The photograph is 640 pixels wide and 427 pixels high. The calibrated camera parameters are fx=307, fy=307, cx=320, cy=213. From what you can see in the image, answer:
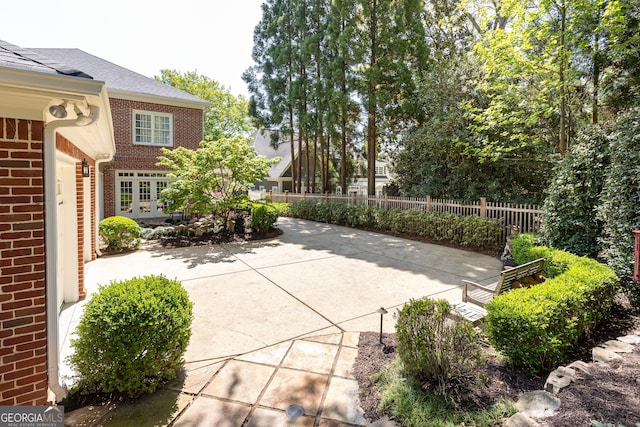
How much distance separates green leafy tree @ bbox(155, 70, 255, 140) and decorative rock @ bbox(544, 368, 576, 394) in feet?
89.1

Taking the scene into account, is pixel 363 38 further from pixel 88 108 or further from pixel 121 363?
pixel 121 363

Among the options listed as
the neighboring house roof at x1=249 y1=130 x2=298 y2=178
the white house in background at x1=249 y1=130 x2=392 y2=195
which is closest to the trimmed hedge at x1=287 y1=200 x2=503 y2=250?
the white house in background at x1=249 y1=130 x2=392 y2=195

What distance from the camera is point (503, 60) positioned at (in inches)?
354

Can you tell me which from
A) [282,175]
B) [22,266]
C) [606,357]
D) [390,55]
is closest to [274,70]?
[390,55]

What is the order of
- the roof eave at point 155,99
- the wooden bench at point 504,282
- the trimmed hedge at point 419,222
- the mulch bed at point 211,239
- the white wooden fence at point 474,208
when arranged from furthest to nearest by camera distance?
the roof eave at point 155,99 < the mulch bed at point 211,239 < the trimmed hedge at point 419,222 < the white wooden fence at point 474,208 < the wooden bench at point 504,282

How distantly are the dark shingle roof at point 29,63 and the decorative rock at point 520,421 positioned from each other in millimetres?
3759

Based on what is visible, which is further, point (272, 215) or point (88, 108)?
point (272, 215)

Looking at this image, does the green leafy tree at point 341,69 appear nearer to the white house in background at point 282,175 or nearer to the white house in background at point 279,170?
the white house in background at point 282,175

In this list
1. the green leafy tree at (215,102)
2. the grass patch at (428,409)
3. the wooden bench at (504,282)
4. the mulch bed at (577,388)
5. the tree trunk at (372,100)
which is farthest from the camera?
the green leafy tree at (215,102)

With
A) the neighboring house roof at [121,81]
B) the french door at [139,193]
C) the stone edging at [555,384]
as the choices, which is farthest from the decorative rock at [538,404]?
the neighboring house roof at [121,81]

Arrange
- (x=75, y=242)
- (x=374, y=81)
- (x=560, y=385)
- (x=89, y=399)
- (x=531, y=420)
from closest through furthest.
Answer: (x=531, y=420) < (x=560, y=385) < (x=89, y=399) < (x=75, y=242) < (x=374, y=81)

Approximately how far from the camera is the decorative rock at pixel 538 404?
217 cm

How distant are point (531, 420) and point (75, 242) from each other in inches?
242

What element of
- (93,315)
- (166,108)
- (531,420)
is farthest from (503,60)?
(166,108)
